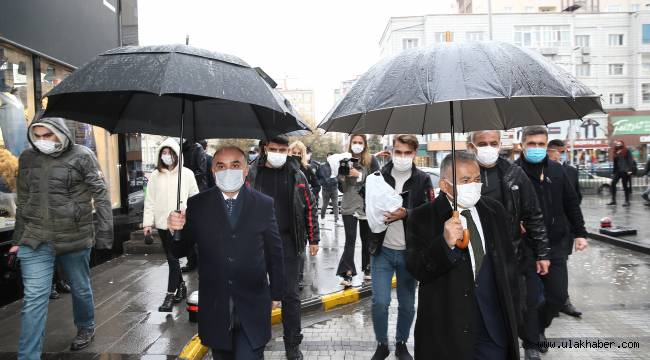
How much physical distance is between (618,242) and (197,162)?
28.4 ft

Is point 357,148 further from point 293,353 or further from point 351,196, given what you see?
point 293,353

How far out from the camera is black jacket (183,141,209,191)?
7.48 m

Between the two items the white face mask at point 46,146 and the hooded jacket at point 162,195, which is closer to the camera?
the white face mask at point 46,146

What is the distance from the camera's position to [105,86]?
2.72m

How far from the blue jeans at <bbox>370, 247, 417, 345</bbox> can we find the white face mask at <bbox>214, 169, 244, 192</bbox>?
67.3 inches

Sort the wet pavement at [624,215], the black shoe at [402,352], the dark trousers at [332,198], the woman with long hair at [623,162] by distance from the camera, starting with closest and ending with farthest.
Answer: the black shoe at [402,352] < the wet pavement at [624,215] < the dark trousers at [332,198] < the woman with long hair at [623,162]

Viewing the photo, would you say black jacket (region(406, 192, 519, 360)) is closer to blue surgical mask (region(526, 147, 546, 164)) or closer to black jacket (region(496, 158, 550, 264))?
black jacket (region(496, 158, 550, 264))

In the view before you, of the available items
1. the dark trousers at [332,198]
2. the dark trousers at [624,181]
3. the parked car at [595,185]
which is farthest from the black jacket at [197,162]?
the parked car at [595,185]

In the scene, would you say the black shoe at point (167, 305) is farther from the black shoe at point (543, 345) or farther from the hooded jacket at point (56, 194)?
the black shoe at point (543, 345)

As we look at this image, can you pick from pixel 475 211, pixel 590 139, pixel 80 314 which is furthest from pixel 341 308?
pixel 590 139

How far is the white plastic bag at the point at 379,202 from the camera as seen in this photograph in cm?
432

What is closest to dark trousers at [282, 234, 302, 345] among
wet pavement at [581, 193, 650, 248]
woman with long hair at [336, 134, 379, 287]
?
woman with long hair at [336, 134, 379, 287]

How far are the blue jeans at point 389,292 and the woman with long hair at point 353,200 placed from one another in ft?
6.85

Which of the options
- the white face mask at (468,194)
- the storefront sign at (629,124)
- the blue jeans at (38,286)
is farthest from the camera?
the storefront sign at (629,124)
